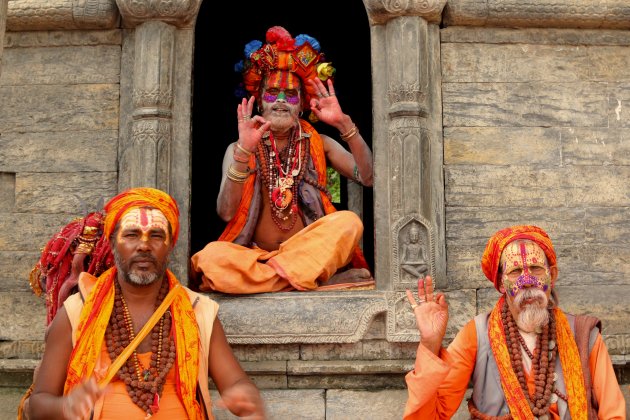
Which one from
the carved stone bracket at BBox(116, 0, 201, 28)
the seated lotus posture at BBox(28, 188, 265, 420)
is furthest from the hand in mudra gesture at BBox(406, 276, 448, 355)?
the carved stone bracket at BBox(116, 0, 201, 28)

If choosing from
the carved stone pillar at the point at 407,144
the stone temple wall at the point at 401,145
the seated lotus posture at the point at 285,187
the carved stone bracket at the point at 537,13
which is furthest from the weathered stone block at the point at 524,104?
the seated lotus posture at the point at 285,187

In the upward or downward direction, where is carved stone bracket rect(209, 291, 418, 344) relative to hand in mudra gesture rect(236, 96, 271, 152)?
downward

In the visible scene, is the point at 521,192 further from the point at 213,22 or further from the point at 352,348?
the point at 213,22

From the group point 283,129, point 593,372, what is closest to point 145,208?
point 283,129

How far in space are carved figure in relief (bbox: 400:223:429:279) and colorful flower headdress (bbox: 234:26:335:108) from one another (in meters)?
1.41

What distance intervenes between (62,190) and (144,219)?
5.44 feet

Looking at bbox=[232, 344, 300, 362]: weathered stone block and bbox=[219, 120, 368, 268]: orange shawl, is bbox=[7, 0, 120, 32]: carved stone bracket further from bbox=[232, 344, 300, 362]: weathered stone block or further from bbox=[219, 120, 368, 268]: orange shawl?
bbox=[232, 344, 300, 362]: weathered stone block

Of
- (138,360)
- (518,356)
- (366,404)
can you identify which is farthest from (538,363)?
(138,360)

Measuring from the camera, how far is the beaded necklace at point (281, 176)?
6410 millimetres

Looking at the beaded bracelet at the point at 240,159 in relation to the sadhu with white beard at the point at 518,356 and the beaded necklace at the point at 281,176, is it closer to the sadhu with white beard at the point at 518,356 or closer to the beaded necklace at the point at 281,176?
the beaded necklace at the point at 281,176

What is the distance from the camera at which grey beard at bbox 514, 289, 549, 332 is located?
186 inches

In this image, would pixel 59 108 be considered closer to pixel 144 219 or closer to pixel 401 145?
pixel 144 219

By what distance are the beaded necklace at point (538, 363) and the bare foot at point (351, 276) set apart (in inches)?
59.8

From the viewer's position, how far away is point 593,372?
183 inches
